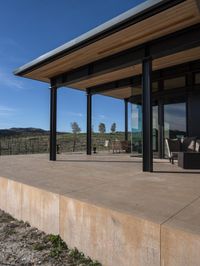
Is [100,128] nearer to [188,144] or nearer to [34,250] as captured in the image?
[188,144]

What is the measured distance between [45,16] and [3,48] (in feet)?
9.87

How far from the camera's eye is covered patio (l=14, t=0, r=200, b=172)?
533cm

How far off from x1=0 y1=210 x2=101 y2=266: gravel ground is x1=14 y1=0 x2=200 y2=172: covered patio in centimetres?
320

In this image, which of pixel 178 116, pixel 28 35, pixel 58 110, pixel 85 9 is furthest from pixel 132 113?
pixel 28 35

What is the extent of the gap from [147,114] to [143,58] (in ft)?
4.54

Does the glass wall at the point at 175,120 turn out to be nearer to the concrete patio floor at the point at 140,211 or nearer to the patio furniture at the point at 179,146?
the patio furniture at the point at 179,146

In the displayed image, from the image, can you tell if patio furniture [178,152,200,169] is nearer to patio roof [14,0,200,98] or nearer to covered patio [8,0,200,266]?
covered patio [8,0,200,266]

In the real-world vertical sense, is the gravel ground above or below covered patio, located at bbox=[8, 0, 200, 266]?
below

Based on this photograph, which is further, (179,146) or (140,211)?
(179,146)

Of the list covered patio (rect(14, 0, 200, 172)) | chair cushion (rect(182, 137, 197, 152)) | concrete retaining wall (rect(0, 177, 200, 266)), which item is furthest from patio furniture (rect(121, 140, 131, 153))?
concrete retaining wall (rect(0, 177, 200, 266))

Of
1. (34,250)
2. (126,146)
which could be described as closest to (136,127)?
(126,146)

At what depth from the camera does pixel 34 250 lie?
349 centimetres

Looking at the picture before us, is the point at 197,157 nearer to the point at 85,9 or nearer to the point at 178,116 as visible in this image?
the point at 178,116

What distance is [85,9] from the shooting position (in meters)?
9.62
